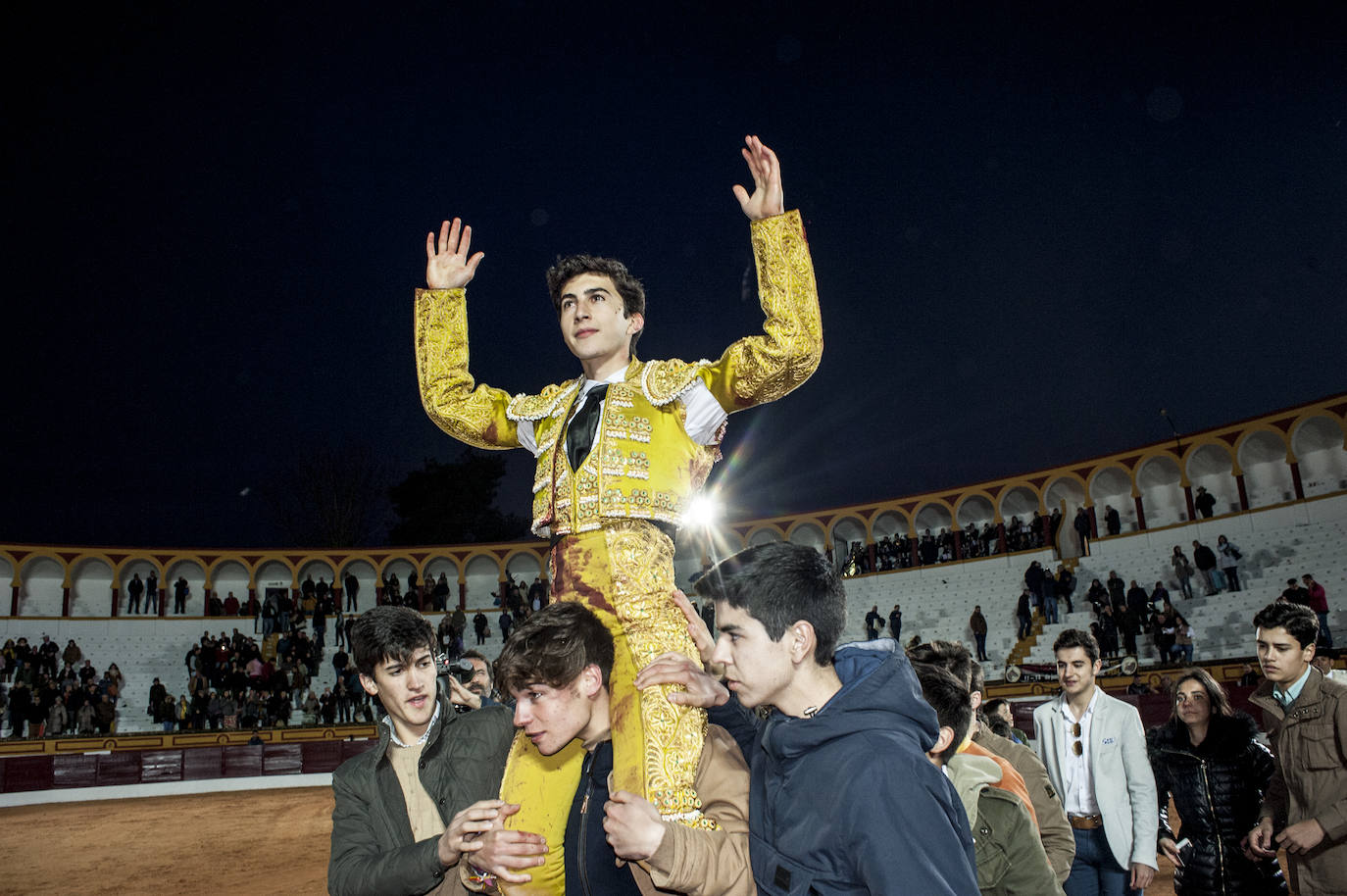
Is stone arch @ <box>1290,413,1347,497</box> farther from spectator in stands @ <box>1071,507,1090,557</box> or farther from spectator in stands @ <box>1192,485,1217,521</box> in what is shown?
spectator in stands @ <box>1071,507,1090,557</box>

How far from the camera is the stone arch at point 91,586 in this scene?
2853cm

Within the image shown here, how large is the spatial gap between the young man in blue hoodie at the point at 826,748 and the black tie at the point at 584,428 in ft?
2.29

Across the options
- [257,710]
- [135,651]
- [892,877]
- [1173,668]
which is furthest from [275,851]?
[135,651]

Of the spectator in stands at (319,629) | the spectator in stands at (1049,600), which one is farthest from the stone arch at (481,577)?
the spectator in stands at (1049,600)

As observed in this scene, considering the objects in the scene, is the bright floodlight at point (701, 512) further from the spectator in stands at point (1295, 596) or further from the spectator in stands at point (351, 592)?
the spectator in stands at point (351, 592)

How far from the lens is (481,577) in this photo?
3281cm

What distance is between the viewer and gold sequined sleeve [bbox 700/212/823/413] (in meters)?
2.56

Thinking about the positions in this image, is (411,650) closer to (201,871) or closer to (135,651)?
(201,871)

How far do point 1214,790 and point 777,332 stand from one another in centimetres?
370

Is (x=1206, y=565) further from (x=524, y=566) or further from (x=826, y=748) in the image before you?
(x=826, y=748)

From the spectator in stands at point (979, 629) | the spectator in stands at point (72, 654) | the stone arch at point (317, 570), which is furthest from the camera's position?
the stone arch at point (317, 570)

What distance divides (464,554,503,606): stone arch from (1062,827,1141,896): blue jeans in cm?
2898

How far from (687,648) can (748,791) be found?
1.28 ft

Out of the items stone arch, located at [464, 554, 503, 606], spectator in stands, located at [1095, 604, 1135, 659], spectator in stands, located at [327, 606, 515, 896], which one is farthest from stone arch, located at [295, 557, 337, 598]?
spectator in stands, located at [327, 606, 515, 896]
